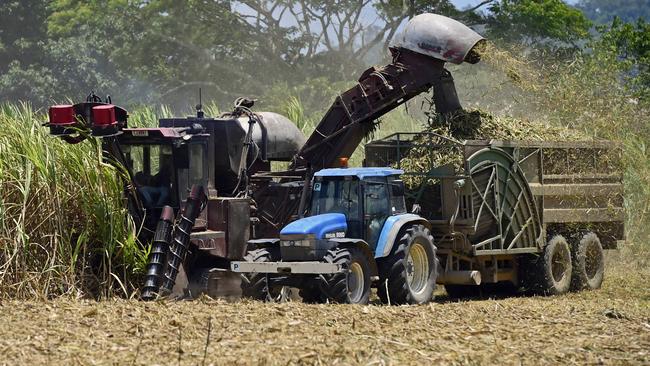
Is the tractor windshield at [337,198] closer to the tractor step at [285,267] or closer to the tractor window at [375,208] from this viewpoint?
the tractor window at [375,208]

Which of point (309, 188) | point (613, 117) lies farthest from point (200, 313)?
point (613, 117)

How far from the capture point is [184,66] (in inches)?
1834

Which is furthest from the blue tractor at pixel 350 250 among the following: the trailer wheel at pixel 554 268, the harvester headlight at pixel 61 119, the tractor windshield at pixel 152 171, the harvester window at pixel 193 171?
the trailer wheel at pixel 554 268

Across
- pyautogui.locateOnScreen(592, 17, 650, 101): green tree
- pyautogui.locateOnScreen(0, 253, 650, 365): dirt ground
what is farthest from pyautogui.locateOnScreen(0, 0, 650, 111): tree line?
pyautogui.locateOnScreen(0, 253, 650, 365): dirt ground

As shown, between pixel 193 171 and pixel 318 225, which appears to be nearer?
pixel 318 225

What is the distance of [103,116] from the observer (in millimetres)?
14164

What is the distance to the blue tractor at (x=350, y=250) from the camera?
44.6 feet

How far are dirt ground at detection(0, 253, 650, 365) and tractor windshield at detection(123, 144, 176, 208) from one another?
2074 millimetres

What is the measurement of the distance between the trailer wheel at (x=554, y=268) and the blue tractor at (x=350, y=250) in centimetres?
282

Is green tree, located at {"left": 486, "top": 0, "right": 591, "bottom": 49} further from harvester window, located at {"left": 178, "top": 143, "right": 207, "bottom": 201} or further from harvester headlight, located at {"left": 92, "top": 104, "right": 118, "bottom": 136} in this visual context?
harvester headlight, located at {"left": 92, "top": 104, "right": 118, "bottom": 136}

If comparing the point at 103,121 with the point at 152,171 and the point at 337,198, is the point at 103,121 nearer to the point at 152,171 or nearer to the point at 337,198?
the point at 152,171

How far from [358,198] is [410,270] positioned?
1185 millimetres

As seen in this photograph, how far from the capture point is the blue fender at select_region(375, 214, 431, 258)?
14219 mm

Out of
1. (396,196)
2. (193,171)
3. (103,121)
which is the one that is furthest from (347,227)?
(103,121)
